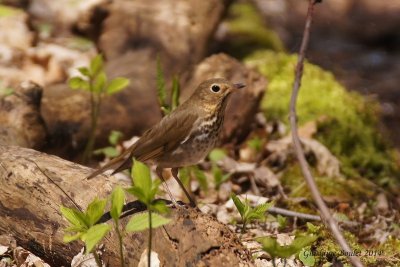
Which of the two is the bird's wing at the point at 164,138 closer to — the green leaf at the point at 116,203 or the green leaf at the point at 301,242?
the green leaf at the point at 116,203

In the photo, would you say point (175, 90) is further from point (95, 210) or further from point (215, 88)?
point (95, 210)

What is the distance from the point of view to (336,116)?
627 cm

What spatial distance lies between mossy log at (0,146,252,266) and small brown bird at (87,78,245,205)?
38cm

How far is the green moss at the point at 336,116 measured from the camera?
19.0 feet

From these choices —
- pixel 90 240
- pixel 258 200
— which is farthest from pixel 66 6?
pixel 90 240

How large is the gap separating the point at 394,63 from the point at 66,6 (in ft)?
17.7

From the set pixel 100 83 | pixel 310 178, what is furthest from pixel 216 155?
pixel 310 178

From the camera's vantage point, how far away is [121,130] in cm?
550

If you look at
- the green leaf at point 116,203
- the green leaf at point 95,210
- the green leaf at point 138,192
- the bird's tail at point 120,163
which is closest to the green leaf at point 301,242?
the green leaf at point 138,192

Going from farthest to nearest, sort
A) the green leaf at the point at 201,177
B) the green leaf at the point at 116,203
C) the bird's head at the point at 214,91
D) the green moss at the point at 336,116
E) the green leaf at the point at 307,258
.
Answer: the green moss at the point at 336,116
the green leaf at the point at 201,177
the bird's head at the point at 214,91
the green leaf at the point at 307,258
the green leaf at the point at 116,203

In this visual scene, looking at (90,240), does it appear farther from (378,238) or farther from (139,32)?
(139,32)

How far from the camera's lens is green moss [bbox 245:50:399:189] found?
19.0 ft

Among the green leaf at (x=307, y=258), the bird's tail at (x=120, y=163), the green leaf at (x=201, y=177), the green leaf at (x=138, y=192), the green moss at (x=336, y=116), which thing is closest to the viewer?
the green leaf at (x=138, y=192)

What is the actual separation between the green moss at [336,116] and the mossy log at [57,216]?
272 cm
